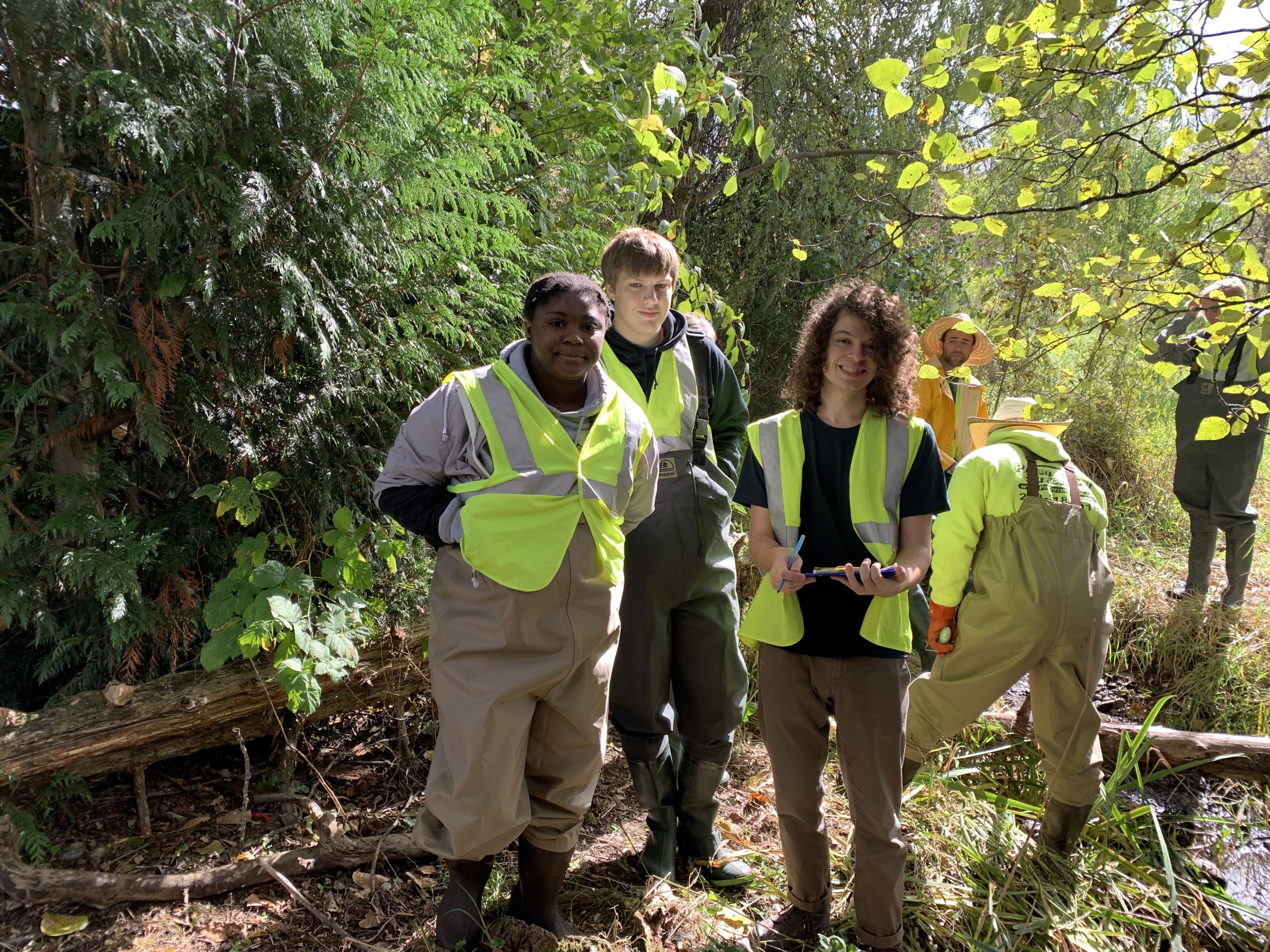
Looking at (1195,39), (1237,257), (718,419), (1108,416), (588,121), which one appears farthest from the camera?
(1108,416)

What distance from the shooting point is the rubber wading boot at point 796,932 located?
2.60 meters

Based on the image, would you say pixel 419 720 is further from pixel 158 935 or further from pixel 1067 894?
pixel 1067 894

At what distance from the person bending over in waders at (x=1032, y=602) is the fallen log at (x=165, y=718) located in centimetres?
219

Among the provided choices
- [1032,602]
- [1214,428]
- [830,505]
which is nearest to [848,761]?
[830,505]

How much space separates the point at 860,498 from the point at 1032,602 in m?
0.91

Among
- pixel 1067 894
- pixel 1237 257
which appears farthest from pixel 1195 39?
pixel 1067 894

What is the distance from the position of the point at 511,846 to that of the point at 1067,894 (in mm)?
2028

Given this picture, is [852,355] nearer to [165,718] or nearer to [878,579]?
[878,579]

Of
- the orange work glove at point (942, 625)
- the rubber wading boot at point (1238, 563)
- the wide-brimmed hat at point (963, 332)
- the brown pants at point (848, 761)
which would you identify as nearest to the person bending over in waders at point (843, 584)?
the brown pants at point (848, 761)

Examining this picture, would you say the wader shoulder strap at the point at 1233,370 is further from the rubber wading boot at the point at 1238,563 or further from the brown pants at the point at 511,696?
the brown pants at the point at 511,696

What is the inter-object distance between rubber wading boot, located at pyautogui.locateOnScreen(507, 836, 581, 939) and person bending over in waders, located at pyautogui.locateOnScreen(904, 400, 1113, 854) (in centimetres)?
154

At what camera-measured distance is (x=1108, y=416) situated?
26.9 feet

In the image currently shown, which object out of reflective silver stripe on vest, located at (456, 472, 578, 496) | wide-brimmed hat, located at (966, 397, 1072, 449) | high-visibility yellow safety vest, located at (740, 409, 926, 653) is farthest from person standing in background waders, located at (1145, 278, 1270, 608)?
reflective silver stripe on vest, located at (456, 472, 578, 496)

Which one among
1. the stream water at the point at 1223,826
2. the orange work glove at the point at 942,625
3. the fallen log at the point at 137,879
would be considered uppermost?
the orange work glove at the point at 942,625
